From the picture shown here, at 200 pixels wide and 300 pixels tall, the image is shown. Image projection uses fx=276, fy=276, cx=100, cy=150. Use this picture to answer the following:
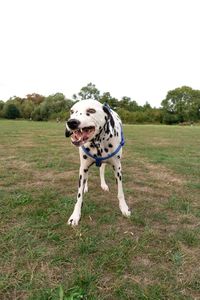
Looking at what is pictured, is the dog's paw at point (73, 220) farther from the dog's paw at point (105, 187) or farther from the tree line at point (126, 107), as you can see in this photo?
the tree line at point (126, 107)

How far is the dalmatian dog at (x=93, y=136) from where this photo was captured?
10.1ft

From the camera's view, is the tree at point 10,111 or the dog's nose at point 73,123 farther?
the tree at point 10,111

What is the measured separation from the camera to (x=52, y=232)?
10.9 feet

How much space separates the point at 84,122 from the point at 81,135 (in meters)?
0.17

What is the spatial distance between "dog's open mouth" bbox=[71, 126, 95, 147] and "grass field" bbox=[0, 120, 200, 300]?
3.60 ft

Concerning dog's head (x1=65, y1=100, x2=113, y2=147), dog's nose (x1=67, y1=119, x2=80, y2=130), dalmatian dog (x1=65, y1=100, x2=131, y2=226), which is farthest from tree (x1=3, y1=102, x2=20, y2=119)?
dog's nose (x1=67, y1=119, x2=80, y2=130)

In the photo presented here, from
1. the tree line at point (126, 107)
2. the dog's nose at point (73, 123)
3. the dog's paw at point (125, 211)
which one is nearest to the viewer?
the dog's nose at point (73, 123)

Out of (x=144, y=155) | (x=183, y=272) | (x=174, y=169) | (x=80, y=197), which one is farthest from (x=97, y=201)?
(x=144, y=155)

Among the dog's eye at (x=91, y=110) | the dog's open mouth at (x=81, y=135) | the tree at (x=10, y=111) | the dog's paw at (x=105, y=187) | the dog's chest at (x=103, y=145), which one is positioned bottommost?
the dog's paw at (x=105, y=187)

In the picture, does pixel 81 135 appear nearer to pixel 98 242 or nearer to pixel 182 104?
pixel 98 242

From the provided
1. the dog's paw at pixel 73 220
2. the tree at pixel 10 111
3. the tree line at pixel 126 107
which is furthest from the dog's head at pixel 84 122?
the tree at pixel 10 111

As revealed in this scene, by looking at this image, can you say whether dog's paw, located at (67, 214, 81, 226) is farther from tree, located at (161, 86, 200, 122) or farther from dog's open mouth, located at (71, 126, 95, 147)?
tree, located at (161, 86, 200, 122)

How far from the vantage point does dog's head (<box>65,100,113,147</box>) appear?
2.99 m

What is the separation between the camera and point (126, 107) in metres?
73.8
